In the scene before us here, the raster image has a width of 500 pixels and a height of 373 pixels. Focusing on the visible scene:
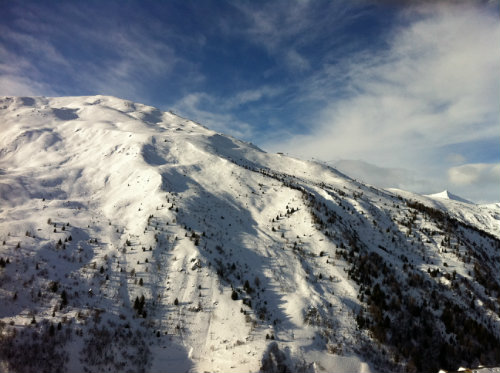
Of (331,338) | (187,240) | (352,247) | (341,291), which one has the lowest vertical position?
(331,338)

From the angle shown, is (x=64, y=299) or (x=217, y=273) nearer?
(x=64, y=299)

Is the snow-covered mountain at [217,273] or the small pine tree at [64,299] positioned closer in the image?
the snow-covered mountain at [217,273]

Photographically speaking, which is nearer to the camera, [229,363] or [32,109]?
[229,363]

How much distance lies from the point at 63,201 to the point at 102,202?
11.2 ft

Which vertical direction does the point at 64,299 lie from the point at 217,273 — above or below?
below

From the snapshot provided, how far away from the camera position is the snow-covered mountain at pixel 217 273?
1389cm

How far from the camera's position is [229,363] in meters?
13.3

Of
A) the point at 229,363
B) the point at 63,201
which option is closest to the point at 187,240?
the point at 229,363

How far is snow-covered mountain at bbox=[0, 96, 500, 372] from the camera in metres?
13.9

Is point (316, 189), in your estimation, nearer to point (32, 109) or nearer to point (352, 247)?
point (352, 247)

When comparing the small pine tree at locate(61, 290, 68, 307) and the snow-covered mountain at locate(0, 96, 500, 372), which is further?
the small pine tree at locate(61, 290, 68, 307)

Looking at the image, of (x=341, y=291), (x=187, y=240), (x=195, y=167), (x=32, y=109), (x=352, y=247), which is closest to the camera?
(x=341, y=291)

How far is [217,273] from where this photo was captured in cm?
1992

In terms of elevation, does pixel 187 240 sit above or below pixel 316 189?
below
